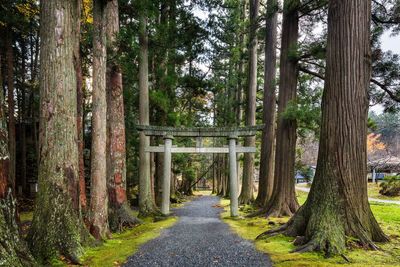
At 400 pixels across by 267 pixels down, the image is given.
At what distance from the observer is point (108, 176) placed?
8.04 m

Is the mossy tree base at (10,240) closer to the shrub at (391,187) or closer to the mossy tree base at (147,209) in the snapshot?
the mossy tree base at (147,209)

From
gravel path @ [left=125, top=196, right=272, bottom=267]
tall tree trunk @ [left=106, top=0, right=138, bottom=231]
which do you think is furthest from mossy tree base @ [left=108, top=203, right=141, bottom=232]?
gravel path @ [left=125, top=196, right=272, bottom=267]

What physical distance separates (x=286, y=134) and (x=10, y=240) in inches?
291

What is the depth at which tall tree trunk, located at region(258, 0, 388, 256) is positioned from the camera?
501 centimetres

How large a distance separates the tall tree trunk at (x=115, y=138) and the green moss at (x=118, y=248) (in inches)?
26.2

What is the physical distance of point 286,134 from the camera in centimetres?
905

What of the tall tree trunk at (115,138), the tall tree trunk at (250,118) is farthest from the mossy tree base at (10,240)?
the tall tree trunk at (250,118)

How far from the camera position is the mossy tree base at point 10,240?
9.80 ft

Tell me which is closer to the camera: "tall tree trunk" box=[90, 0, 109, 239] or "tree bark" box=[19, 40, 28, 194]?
"tall tree trunk" box=[90, 0, 109, 239]

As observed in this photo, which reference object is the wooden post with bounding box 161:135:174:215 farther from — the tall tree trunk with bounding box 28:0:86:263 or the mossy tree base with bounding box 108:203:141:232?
the tall tree trunk with bounding box 28:0:86:263

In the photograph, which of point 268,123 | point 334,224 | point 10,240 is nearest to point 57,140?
point 10,240

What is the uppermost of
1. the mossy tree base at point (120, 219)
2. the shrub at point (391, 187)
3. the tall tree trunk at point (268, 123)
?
the tall tree trunk at point (268, 123)

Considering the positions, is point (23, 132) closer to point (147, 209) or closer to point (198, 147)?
point (147, 209)

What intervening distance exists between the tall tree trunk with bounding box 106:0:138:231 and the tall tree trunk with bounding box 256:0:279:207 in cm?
464
